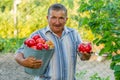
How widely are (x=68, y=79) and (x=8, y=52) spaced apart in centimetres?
683

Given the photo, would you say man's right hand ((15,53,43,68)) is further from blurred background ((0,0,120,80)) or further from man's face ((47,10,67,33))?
blurred background ((0,0,120,80))

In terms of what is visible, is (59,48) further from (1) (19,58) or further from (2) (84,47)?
(1) (19,58)

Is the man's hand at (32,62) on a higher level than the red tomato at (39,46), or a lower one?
lower

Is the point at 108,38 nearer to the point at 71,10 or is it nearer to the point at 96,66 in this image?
the point at 96,66

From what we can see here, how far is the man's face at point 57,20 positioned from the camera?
2371 millimetres

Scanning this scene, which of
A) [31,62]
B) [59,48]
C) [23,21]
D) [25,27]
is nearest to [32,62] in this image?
[31,62]

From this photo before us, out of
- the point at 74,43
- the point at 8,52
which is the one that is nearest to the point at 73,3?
the point at 8,52

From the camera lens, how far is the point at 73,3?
9.06 meters

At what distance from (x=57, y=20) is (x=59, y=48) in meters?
0.20

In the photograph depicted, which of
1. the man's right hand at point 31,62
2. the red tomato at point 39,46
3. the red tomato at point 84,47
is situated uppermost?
the red tomato at point 39,46

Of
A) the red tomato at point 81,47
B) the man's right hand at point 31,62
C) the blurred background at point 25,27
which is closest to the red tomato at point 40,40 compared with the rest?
the man's right hand at point 31,62

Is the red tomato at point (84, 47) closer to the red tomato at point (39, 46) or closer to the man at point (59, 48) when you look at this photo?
the man at point (59, 48)

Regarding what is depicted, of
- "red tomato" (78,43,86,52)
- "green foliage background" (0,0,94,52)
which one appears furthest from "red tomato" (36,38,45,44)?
"green foliage background" (0,0,94,52)

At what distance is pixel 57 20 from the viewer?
2.36m
